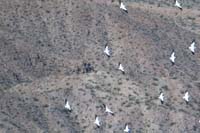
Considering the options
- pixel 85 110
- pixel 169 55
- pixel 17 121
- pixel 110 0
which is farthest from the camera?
pixel 110 0

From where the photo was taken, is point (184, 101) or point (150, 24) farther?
point (150, 24)

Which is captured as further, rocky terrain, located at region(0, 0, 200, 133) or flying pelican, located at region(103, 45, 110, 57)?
flying pelican, located at region(103, 45, 110, 57)

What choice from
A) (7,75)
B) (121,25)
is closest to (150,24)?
(121,25)

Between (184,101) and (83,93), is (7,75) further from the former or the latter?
(184,101)

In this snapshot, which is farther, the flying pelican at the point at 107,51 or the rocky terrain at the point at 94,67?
the flying pelican at the point at 107,51

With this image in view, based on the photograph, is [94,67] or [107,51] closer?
[94,67]

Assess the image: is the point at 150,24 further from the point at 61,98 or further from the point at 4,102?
the point at 4,102

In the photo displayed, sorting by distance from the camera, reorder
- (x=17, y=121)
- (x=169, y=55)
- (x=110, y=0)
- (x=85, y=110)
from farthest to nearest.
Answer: (x=110, y=0) < (x=169, y=55) < (x=85, y=110) < (x=17, y=121)
